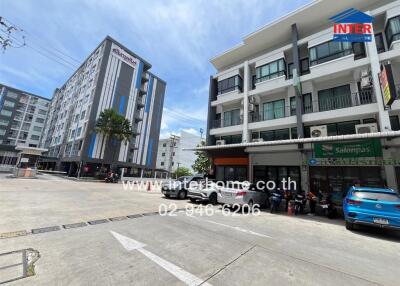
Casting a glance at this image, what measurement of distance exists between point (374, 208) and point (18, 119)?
87670 mm

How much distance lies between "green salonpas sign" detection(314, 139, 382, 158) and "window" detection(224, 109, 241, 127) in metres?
7.87

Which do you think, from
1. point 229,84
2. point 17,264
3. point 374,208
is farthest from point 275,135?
point 17,264

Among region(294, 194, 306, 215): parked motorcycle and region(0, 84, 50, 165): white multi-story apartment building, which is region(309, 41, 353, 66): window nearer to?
region(294, 194, 306, 215): parked motorcycle

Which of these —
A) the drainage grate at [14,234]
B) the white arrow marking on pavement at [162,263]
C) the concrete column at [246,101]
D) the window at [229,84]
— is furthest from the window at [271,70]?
the drainage grate at [14,234]

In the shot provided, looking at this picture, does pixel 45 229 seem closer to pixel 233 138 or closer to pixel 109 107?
pixel 233 138

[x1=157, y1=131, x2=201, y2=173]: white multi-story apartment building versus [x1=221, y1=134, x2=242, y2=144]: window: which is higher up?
[x1=157, y1=131, x2=201, y2=173]: white multi-story apartment building

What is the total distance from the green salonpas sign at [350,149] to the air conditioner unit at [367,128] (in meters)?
0.63

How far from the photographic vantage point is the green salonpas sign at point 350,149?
37.7 feet

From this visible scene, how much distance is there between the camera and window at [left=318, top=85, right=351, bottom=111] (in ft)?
45.4

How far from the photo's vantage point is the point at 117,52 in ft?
128

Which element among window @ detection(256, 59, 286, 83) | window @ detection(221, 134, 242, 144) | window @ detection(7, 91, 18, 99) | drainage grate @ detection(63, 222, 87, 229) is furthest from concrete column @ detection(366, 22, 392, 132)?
window @ detection(7, 91, 18, 99)

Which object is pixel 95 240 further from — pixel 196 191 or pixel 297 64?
pixel 297 64

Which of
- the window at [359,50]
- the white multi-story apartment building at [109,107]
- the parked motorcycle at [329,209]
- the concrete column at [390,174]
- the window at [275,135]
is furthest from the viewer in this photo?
the white multi-story apartment building at [109,107]

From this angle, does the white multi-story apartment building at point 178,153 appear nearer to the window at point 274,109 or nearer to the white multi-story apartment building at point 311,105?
the white multi-story apartment building at point 311,105
